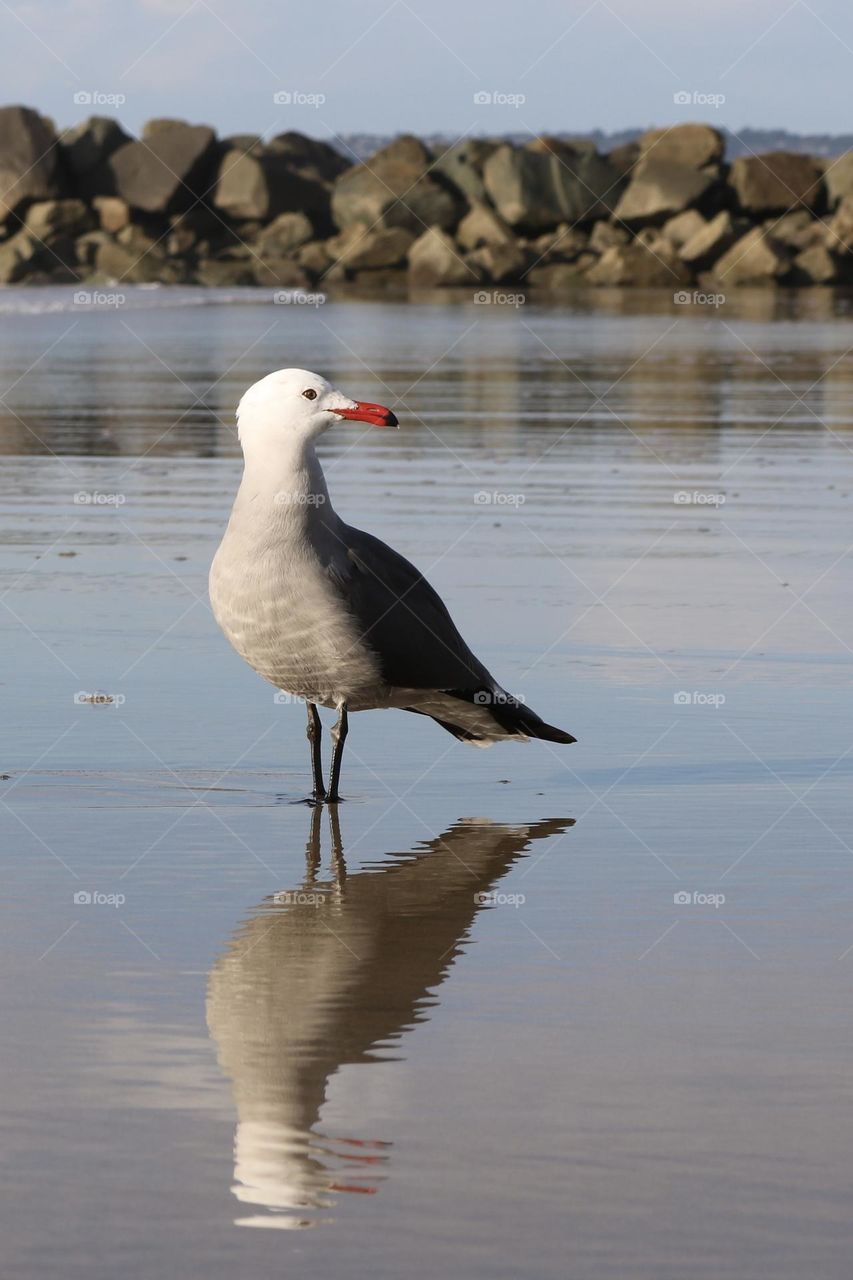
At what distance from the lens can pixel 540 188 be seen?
68.9m

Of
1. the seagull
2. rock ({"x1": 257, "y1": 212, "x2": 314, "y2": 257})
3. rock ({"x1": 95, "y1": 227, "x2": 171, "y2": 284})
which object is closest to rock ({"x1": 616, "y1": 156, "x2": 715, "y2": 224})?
rock ({"x1": 257, "y1": 212, "x2": 314, "y2": 257})

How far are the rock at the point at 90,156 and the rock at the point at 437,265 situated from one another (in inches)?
734

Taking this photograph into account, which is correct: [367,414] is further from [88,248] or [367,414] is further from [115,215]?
[115,215]

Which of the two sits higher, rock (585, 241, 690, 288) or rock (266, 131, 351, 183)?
rock (266, 131, 351, 183)

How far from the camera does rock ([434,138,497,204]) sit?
7125cm

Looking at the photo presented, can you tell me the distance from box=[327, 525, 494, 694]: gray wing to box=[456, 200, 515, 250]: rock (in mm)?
57592

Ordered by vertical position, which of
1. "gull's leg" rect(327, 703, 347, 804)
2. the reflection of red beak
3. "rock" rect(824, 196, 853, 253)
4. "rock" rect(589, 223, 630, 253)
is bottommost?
"gull's leg" rect(327, 703, 347, 804)

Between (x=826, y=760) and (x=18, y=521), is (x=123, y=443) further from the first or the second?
(x=826, y=760)

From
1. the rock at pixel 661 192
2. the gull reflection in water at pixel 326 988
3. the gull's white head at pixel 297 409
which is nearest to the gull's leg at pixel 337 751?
the gull reflection in water at pixel 326 988

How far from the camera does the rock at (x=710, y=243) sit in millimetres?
61094

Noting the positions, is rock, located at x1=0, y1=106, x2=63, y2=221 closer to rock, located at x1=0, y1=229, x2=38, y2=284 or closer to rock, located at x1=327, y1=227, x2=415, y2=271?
rock, located at x1=0, y1=229, x2=38, y2=284

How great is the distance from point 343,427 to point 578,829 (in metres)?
14.3

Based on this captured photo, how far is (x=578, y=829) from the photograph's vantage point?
706cm

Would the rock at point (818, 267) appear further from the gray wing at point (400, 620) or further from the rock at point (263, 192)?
the gray wing at point (400, 620)
